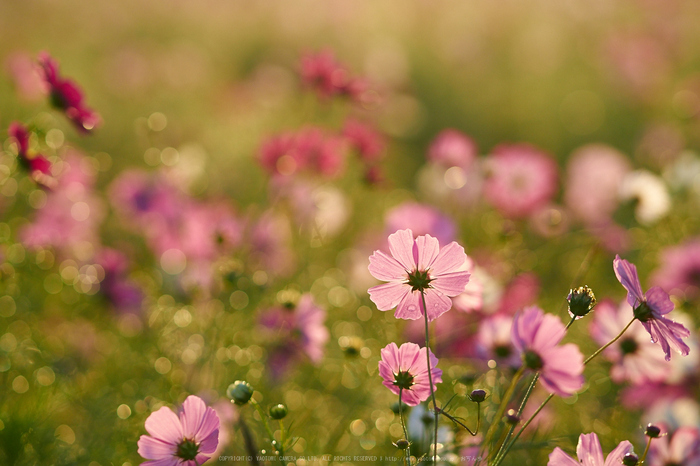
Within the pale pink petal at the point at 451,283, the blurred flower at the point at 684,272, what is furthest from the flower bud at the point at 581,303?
the blurred flower at the point at 684,272

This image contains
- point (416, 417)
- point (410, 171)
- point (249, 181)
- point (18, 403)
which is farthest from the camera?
point (410, 171)

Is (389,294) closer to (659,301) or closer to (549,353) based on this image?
(549,353)

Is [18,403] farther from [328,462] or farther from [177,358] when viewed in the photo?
[328,462]

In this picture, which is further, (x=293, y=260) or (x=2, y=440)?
(x=293, y=260)

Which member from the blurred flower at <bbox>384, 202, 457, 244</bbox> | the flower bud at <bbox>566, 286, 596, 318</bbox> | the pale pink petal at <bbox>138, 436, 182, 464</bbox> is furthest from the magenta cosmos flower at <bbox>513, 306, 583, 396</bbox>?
the blurred flower at <bbox>384, 202, 457, 244</bbox>

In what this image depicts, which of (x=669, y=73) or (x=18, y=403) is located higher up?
(x=18, y=403)

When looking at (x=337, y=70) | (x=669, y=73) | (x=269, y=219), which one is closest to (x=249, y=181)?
(x=269, y=219)

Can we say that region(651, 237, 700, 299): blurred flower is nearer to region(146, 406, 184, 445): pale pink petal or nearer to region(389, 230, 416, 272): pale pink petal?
region(389, 230, 416, 272): pale pink petal

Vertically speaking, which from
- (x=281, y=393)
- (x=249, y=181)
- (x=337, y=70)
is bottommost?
(x=249, y=181)

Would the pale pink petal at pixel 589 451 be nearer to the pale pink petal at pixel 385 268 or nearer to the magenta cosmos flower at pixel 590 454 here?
the magenta cosmos flower at pixel 590 454
